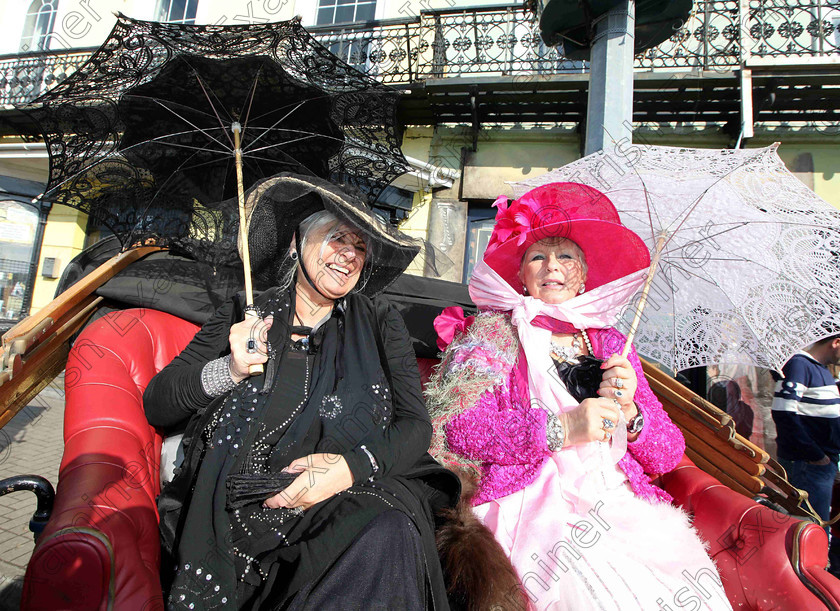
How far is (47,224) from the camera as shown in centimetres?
886

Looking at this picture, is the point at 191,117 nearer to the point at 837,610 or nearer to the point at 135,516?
the point at 135,516

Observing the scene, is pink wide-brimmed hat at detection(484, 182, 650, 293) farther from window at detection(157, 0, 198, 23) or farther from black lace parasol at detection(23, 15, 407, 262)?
window at detection(157, 0, 198, 23)

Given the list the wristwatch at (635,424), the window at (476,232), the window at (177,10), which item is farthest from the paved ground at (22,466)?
the window at (177,10)

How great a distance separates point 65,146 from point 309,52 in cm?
110

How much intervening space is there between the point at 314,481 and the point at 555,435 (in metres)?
0.88

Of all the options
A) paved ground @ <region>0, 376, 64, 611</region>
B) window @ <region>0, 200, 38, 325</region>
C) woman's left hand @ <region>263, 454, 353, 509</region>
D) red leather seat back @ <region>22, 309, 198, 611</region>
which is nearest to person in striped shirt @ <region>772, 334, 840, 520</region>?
woman's left hand @ <region>263, 454, 353, 509</region>

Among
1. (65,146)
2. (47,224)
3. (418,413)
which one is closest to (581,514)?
(418,413)

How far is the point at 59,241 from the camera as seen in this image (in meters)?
8.81

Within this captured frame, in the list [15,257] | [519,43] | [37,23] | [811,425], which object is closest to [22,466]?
[811,425]

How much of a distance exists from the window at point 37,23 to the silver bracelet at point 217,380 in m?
11.8

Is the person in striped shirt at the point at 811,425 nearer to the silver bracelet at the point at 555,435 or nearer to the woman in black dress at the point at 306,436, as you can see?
the silver bracelet at the point at 555,435

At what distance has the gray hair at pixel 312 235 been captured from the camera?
1873mm

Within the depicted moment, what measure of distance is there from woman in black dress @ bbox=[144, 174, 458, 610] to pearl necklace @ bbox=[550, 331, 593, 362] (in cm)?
69

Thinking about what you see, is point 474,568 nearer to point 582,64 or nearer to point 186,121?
point 186,121
